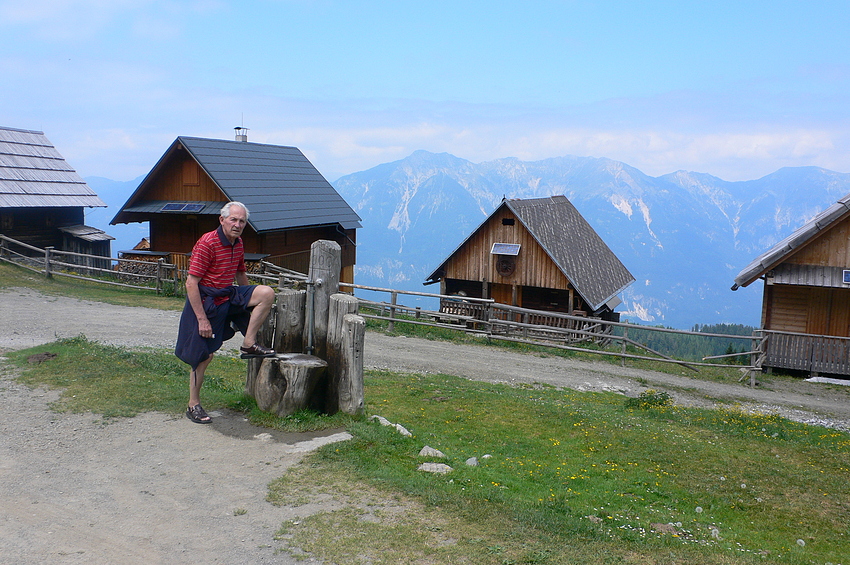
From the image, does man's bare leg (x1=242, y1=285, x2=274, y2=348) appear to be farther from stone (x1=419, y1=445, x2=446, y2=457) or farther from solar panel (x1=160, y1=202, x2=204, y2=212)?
solar panel (x1=160, y1=202, x2=204, y2=212)

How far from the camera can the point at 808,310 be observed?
932 inches

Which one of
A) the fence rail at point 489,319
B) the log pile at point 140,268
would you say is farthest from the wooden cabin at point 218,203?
the fence rail at point 489,319

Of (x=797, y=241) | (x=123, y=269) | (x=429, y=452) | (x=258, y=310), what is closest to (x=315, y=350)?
(x=258, y=310)

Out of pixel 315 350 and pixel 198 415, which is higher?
pixel 315 350

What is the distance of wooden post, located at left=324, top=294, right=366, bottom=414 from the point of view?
8.59m

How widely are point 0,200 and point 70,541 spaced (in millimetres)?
28531

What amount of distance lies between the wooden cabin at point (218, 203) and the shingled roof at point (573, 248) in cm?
686

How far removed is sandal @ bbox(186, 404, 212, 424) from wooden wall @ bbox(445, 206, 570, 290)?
22505mm

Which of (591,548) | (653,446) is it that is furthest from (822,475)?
(591,548)

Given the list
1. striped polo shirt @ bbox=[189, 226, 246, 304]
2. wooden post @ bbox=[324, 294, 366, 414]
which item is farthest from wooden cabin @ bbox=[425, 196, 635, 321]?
striped polo shirt @ bbox=[189, 226, 246, 304]

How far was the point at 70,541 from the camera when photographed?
541 cm

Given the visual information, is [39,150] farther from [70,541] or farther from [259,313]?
[70,541]

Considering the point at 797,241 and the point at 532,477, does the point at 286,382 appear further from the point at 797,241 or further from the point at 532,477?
the point at 797,241

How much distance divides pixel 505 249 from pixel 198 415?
2295 centimetres
